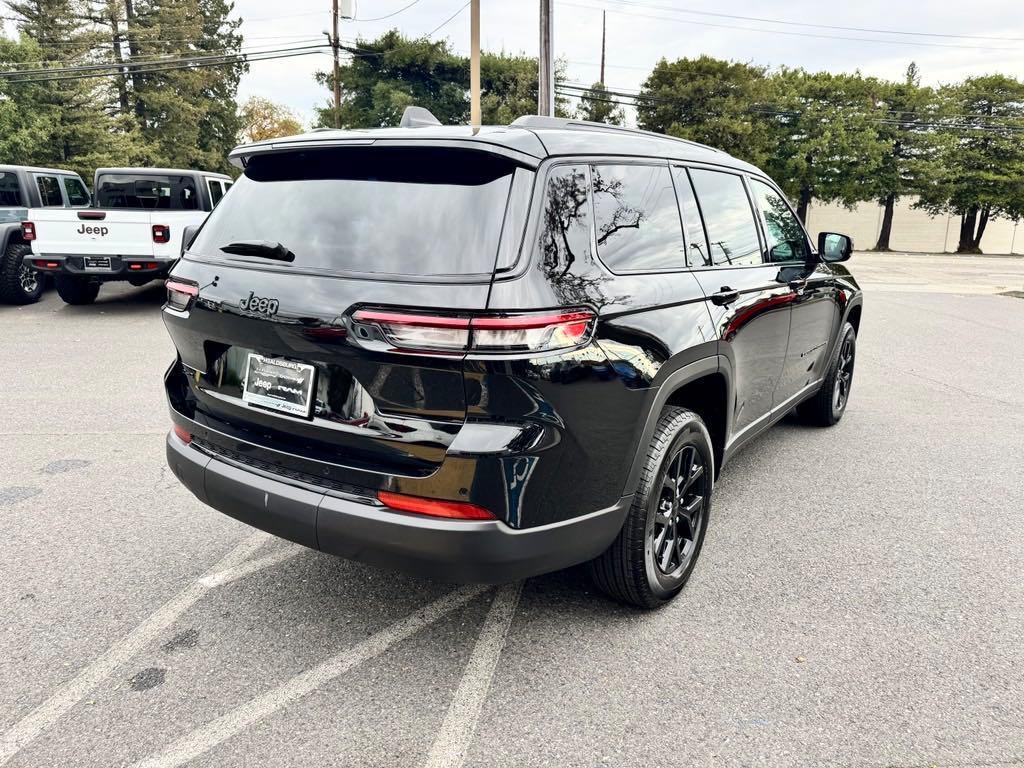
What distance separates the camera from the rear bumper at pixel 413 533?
2127 millimetres

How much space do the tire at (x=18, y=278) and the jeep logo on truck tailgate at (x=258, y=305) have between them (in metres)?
9.76

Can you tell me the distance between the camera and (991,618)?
284 centimetres

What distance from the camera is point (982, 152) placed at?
133 feet

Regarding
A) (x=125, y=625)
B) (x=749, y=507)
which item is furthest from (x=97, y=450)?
(x=749, y=507)

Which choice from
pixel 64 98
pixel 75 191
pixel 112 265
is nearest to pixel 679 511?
pixel 112 265

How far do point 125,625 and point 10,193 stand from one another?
34.7 feet

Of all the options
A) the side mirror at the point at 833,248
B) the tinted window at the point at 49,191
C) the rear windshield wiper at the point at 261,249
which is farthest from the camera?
the tinted window at the point at 49,191

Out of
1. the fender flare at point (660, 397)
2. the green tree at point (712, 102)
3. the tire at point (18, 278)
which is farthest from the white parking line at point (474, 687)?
the green tree at point (712, 102)

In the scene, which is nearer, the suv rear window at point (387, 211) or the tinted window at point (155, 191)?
the suv rear window at point (387, 211)

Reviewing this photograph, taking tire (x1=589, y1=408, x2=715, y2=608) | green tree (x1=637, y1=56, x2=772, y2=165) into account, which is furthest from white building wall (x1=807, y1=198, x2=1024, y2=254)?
tire (x1=589, y1=408, x2=715, y2=608)

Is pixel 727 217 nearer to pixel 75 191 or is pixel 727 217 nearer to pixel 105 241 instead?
pixel 105 241

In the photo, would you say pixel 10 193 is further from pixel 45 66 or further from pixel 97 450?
pixel 45 66

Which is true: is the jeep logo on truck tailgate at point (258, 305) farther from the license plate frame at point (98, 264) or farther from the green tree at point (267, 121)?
the green tree at point (267, 121)

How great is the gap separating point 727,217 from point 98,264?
8.64 meters
